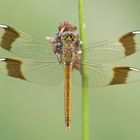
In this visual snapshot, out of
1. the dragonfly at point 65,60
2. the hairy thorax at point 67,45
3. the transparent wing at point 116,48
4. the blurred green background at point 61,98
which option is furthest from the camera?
the blurred green background at point 61,98

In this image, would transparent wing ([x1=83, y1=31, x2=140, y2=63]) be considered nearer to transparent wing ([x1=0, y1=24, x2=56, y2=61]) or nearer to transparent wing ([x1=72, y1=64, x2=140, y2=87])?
transparent wing ([x1=72, y1=64, x2=140, y2=87])

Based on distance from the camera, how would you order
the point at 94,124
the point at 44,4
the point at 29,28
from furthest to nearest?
the point at 44,4 < the point at 29,28 < the point at 94,124

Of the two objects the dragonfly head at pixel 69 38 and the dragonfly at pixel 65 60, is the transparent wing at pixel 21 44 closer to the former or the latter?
the dragonfly at pixel 65 60

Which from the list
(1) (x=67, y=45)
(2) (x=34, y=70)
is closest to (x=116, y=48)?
(1) (x=67, y=45)

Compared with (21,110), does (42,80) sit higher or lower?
higher

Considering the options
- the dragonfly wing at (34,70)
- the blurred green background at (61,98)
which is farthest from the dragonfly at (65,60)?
the blurred green background at (61,98)

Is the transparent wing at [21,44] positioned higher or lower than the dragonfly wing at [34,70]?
higher

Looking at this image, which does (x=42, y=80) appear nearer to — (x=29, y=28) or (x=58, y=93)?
(x=58, y=93)

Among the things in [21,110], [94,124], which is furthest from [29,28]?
[94,124]
